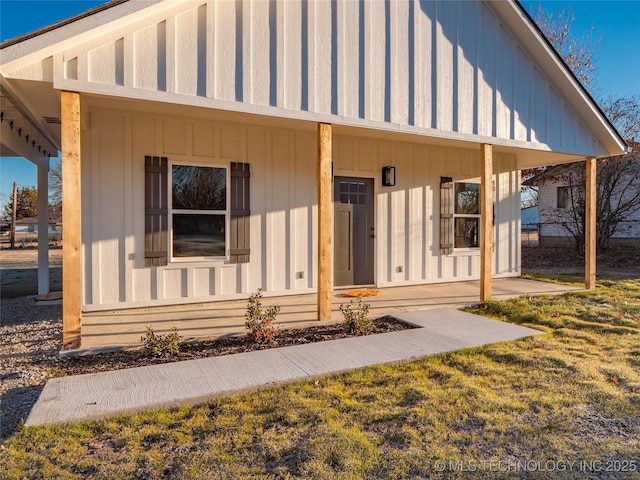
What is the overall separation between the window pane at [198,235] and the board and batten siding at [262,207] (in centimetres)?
19

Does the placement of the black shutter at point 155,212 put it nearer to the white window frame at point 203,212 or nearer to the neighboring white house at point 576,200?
the white window frame at point 203,212

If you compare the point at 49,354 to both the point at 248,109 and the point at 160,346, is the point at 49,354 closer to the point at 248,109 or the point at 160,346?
the point at 160,346

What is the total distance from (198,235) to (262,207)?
109cm

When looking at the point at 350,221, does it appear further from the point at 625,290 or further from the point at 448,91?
the point at 625,290

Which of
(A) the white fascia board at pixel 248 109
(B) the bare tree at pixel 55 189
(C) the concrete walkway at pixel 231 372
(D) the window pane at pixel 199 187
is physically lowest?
(C) the concrete walkway at pixel 231 372

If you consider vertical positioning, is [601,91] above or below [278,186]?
above

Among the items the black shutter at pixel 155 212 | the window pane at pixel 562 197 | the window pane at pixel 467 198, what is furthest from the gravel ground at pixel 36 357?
the window pane at pixel 562 197

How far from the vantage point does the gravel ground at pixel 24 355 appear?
2.84m

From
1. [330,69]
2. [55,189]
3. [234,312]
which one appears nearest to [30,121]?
[234,312]

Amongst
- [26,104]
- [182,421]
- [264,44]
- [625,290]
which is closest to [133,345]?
[182,421]

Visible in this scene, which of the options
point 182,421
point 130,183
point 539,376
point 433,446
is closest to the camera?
point 433,446

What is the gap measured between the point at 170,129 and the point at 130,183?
969 mm

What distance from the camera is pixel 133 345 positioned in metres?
4.09

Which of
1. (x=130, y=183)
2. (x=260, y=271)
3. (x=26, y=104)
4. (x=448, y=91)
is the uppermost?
(x=448, y=91)
